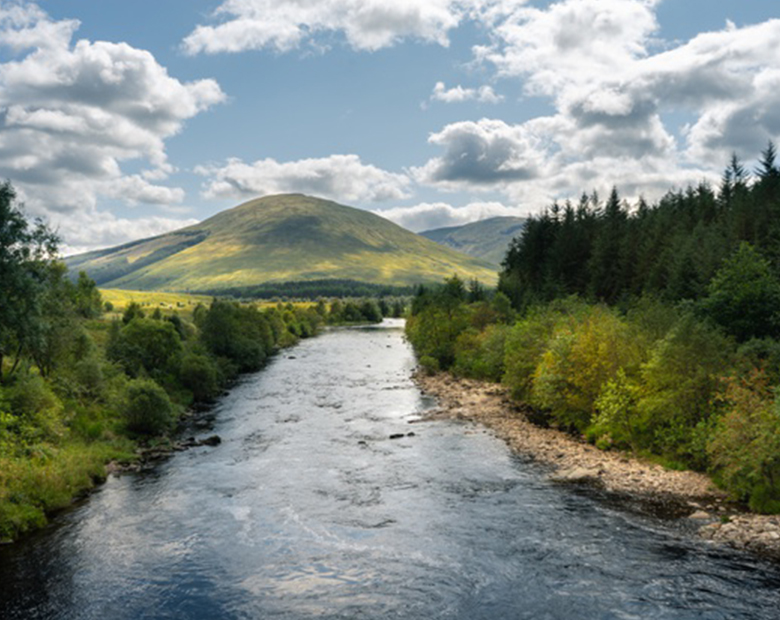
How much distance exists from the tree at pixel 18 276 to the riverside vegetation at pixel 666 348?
43942 millimetres

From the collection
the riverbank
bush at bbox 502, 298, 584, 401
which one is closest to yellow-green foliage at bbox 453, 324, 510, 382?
bush at bbox 502, 298, 584, 401

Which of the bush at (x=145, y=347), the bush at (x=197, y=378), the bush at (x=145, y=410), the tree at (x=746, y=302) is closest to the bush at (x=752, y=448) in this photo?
the tree at (x=746, y=302)

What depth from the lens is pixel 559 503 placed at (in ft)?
110

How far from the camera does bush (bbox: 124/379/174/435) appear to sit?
5172cm

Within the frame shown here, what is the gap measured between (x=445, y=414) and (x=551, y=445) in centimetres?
1618

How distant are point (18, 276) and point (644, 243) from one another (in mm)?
92887

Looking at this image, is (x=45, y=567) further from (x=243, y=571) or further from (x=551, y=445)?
(x=551, y=445)

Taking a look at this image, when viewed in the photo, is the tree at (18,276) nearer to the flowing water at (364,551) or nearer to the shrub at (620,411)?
the flowing water at (364,551)

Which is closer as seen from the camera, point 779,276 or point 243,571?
point 243,571

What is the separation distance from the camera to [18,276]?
42406 mm

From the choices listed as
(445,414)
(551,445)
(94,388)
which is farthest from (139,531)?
(445,414)

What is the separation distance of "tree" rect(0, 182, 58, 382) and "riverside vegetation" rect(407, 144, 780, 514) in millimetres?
43942

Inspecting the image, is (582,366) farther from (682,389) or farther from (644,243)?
(644,243)

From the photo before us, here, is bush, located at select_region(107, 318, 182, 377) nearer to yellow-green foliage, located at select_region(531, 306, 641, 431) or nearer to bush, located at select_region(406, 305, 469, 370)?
bush, located at select_region(406, 305, 469, 370)
